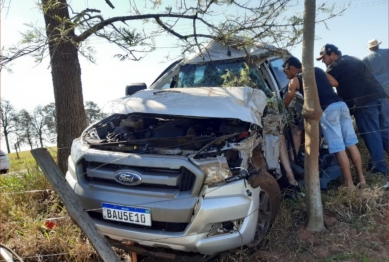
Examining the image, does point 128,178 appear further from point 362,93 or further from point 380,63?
point 380,63

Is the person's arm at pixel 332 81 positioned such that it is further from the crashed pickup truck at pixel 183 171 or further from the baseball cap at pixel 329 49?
the crashed pickup truck at pixel 183 171

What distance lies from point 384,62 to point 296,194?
3.55 m

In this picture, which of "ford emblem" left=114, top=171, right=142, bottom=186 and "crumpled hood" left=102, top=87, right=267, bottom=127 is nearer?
"ford emblem" left=114, top=171, right=142, bottom=186

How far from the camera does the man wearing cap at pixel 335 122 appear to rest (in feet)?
13.4

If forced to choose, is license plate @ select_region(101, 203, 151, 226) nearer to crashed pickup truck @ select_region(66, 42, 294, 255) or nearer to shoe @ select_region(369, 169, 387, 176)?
crashed pickup truck @ select_region(66, 42, 294, 255)

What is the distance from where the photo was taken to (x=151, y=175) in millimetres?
2666

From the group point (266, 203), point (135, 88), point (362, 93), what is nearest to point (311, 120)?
point (266, 203)

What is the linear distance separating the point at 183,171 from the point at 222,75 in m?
2.30

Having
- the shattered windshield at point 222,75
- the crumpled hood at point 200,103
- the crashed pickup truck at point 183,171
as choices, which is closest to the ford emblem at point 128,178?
the crashed pickup truck at point 183,171

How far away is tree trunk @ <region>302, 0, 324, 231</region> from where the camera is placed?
10.4 feet

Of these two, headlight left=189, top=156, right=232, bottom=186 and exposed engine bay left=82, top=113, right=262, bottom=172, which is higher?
exposed engine bay left=82, top=113, right=262, bottom=172

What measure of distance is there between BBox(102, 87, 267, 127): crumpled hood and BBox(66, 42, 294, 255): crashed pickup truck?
10 mm

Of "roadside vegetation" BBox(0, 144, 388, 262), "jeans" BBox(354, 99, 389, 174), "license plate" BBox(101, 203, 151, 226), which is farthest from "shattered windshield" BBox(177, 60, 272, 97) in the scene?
"license plate" BBox(101, 203, 151, 226)

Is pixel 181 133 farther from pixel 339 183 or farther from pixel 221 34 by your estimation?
pixel 339 183
